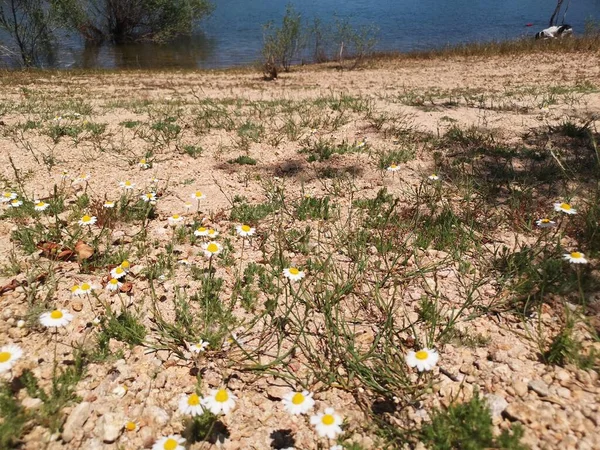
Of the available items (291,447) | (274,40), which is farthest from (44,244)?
(274,40)

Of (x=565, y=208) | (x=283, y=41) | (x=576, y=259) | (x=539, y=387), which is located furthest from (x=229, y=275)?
(x=283, y=41)

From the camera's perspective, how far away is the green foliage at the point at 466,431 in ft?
5.57

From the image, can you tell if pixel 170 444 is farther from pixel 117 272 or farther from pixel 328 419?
pixel 117 272

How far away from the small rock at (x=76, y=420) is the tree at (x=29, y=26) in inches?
962

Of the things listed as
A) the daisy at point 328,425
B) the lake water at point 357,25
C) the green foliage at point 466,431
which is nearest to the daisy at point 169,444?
the daisy at point 328,425

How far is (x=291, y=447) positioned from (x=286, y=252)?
63.8 inches

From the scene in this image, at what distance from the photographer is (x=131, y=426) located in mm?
1902

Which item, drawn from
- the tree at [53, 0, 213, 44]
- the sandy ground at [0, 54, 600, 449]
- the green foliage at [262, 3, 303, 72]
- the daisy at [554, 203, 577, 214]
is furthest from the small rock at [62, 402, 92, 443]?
the tree at [53, 0, 213, 44]

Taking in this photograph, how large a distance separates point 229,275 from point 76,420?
132 cm

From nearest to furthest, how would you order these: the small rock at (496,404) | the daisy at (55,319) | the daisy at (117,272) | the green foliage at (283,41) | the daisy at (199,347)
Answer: the small rock at (496,404), the daisy at (55,319), the daisy at (199,347), the daisy at (117,272), the green foliage at (283,41)

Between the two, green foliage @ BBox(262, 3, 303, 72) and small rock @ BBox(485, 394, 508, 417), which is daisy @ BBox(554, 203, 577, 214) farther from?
green foliage @ BBox(262, 3, 303, 72)

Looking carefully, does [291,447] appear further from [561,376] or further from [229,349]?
[561,376]

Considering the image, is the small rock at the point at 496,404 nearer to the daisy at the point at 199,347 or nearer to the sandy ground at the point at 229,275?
the sandy ground at the point at 229,275

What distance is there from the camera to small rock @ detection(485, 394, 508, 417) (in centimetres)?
192
